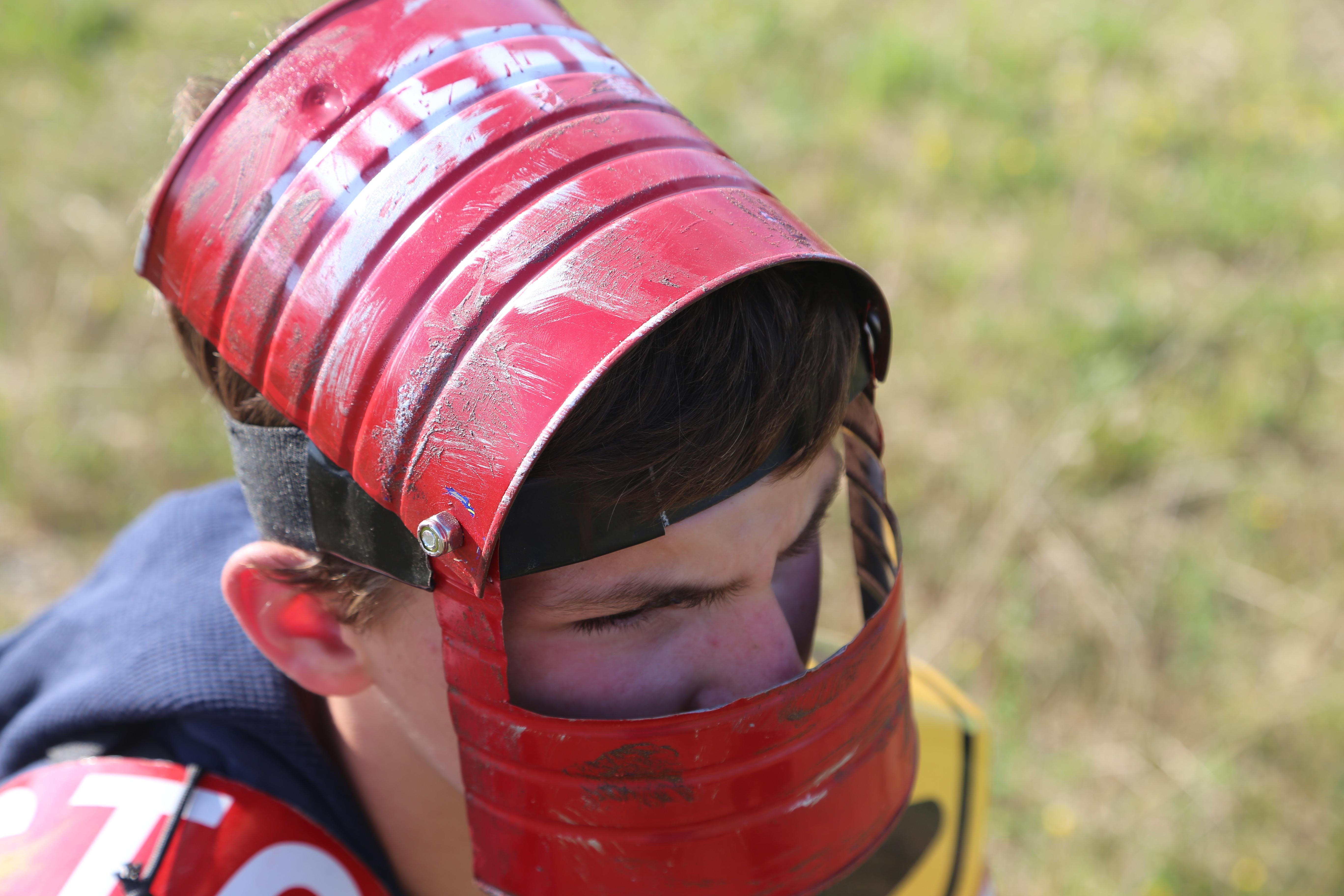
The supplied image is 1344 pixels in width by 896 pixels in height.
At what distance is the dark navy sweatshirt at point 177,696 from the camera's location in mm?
1725

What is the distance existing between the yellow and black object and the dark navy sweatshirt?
32.8 inches

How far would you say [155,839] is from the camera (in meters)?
1.51

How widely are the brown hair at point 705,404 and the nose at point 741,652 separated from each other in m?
0.19

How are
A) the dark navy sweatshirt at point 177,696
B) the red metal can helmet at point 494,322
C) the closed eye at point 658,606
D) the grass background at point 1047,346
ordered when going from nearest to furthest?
the red metal can helmet at point 494,322 < the closed eye at point 658,606 < the dark navy sweatshirt at point 177,696 < the grass background at point 1047,346

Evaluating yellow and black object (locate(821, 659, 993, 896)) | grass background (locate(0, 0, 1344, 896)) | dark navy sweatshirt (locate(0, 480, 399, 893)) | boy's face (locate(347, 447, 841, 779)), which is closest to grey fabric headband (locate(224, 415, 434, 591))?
boy's face (locate(347, 447, 841, 779))

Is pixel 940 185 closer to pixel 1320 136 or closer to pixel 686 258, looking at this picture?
pixel 1320 136

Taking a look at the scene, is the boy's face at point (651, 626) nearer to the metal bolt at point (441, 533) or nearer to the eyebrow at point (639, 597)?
the eyebrow at point (639, 597)

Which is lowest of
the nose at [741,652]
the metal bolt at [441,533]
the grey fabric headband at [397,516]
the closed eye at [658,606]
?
the nose at [741,652]

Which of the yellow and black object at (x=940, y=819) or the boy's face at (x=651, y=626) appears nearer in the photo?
the boy's face at (x=651, y=626)

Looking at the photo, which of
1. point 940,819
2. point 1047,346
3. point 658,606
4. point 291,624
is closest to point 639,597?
point 658,606

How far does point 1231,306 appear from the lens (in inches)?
153

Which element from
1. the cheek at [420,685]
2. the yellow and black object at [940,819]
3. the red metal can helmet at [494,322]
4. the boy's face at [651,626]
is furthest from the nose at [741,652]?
the yellow and black object at [940,819]

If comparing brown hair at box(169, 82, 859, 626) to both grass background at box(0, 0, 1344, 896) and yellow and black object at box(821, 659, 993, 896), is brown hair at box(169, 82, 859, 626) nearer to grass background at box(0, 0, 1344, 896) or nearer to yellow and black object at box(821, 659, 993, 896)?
yellow and black object at box(821, 659, 993, 896)

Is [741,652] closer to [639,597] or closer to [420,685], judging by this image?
[639,597]
